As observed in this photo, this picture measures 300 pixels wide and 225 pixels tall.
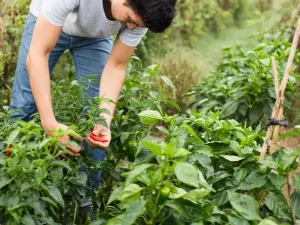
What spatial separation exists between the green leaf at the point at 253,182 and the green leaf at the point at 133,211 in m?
0.48

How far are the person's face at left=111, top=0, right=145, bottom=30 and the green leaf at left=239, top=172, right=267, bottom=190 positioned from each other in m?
0.73

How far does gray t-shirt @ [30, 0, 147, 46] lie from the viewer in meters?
2.47

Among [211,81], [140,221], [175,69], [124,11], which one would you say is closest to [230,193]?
[140,221]

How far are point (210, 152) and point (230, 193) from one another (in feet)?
0.69

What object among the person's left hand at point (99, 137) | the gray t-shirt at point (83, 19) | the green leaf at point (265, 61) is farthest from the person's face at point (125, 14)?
the green leaf at point (265, 61)

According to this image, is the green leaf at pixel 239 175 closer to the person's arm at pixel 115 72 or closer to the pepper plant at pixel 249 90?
the person's arm at pixel 115 72

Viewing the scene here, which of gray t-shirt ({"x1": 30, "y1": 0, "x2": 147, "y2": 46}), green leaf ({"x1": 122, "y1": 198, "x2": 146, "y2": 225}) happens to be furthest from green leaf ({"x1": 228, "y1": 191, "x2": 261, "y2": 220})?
gray t-shirt ({"x1": 30, "y1": 0, "x2": 147, "y2": 46})

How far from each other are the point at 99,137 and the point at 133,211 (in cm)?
70

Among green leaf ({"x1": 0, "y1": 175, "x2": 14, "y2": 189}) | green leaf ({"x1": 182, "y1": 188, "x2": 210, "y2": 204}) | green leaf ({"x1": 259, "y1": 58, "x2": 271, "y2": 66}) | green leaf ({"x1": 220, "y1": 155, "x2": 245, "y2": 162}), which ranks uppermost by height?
green leaf ({"x1": 182, "y1": 188, "x2": 210, "y2": 204})

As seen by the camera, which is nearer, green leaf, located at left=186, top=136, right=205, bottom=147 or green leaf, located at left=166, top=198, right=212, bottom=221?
green leaf, located at left=166, top=198, right=212, bottom=221

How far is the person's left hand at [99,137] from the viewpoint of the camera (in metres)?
2.55

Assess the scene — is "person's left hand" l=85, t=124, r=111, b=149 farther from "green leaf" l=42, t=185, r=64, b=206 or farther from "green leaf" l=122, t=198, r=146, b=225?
"green leaf" l=122, t=198, r=146, b=225

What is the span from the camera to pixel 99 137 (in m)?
2.58

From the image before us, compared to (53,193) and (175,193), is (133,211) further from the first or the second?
(53,193)
